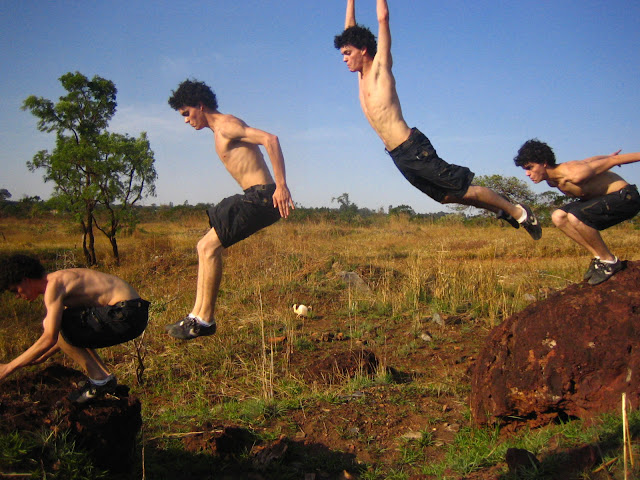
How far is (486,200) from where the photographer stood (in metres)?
4.02

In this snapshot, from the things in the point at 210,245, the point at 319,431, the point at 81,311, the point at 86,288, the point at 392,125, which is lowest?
the point at 319,431

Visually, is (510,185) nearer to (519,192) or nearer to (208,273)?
(519,192)

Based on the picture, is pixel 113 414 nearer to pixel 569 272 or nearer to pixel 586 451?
pixel 586 451

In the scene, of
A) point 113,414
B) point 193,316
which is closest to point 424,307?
point 193,316

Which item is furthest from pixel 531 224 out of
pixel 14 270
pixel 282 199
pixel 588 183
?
pixel 14 270

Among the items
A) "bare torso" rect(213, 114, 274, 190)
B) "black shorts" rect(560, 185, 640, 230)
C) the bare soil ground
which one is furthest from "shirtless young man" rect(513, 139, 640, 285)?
"bare torso" rect(213, 114, 274, 190)

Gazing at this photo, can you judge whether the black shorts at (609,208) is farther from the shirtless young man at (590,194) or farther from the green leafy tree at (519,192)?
the green leafy tree at (519,192)

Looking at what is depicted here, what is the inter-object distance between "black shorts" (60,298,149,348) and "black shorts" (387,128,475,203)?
7.71 ft

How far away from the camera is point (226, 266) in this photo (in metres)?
13.1

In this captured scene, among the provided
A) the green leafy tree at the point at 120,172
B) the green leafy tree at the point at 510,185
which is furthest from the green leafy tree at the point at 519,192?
the green leafy tree at the point at 120,172

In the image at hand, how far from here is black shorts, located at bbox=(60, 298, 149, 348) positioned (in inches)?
158

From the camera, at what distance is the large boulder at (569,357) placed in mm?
3840

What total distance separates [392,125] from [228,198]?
1.42 meters

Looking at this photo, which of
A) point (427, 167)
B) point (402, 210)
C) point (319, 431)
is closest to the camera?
point (427, 167)
